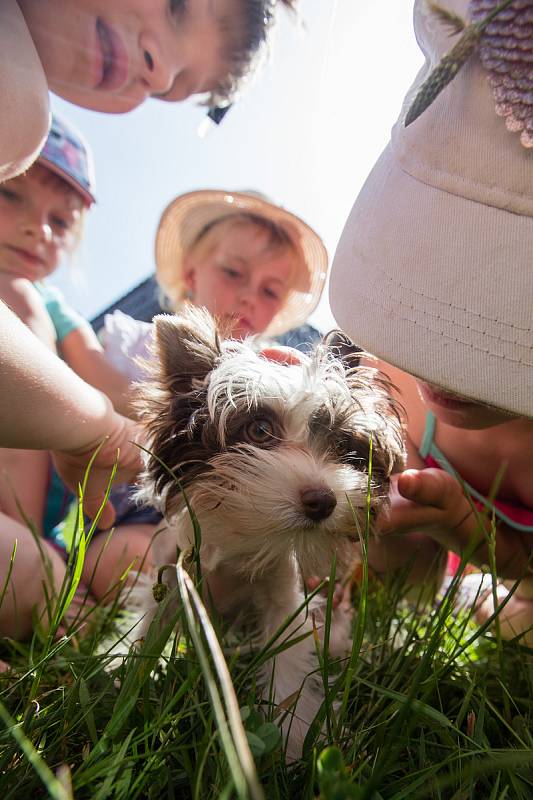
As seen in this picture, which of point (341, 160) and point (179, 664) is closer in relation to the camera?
point (179, 664)

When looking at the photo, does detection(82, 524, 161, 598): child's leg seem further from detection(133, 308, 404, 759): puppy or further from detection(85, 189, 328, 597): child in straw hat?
detection(133, 308, 404, 759): puppy

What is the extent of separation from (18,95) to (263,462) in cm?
107

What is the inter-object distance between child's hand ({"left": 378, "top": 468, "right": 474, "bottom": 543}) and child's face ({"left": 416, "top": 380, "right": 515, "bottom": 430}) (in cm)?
21

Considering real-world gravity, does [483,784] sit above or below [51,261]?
below

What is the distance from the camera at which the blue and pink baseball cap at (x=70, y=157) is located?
1812mm

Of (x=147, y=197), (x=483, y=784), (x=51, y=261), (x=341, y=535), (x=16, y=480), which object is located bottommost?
(x=16, y=480)

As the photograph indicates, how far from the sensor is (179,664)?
1.21m

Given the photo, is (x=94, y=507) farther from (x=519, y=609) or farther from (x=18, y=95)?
(x=519, y=609)

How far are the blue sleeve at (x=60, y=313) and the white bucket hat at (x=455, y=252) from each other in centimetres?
150

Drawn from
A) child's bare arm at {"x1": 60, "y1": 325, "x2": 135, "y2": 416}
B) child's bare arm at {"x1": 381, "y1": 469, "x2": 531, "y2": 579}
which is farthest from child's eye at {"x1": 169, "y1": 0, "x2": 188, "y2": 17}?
child's bare arm at {"x1": 381, "y1": 469, "x2": 531, "y2": 579}

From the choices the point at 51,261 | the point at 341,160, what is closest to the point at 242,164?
the point at 341,160

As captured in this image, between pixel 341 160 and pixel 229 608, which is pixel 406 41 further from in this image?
pixel 229 608

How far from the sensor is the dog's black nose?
1.51 meters

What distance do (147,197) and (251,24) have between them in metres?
0.91
